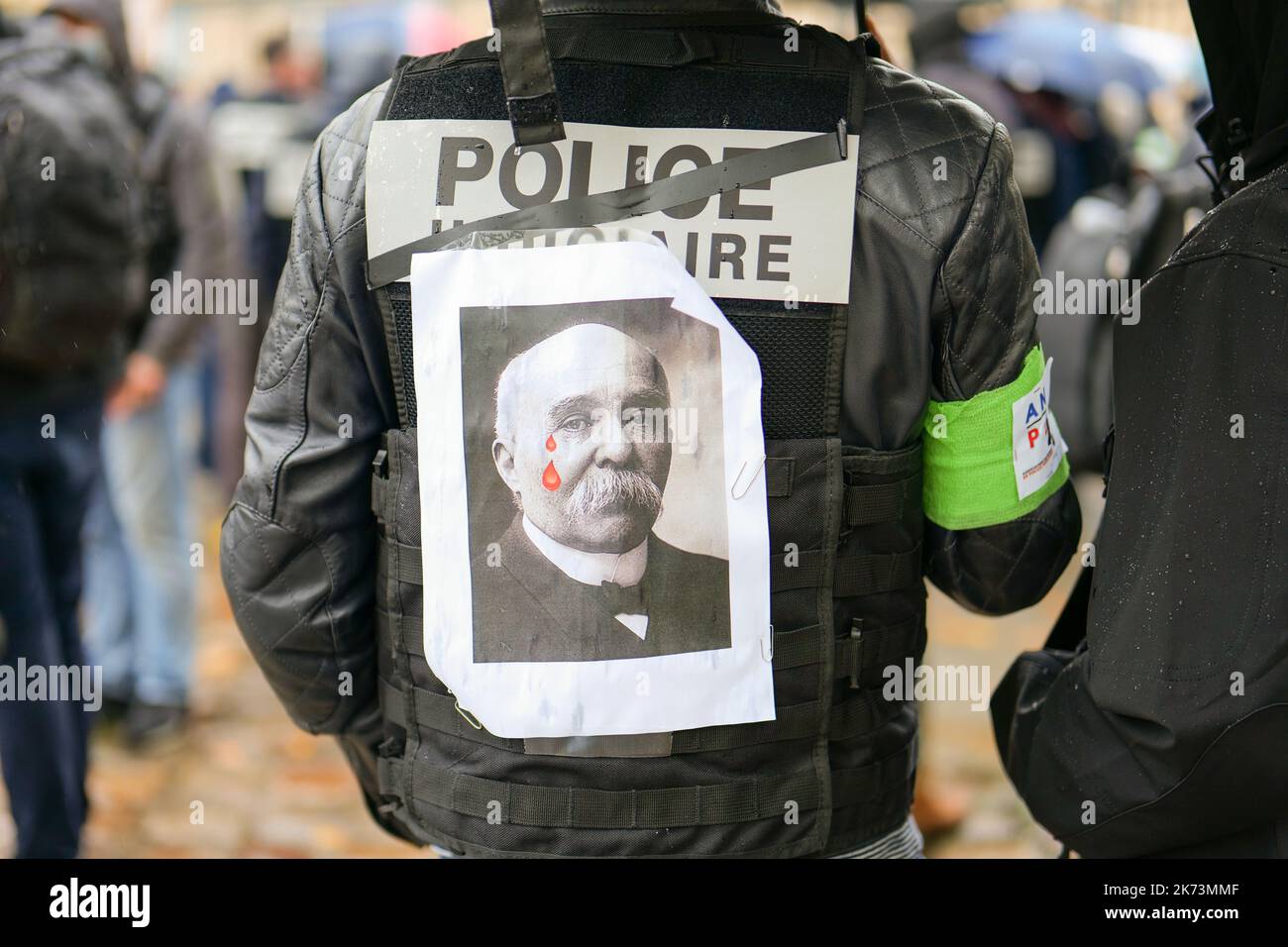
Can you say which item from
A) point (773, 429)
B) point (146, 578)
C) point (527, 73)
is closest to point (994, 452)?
point (773, 429)

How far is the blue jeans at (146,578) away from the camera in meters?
4.88

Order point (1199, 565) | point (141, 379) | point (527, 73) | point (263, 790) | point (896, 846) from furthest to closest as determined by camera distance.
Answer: point (141, 379)
point (263, 790)
point (896, 846)
point (527, 73)
point (1199, 565)

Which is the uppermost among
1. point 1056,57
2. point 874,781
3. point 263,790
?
point 1056,57

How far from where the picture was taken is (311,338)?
193 cm

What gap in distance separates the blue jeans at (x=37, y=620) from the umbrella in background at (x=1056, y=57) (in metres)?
5.51

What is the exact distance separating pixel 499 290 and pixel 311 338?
0.31 meters

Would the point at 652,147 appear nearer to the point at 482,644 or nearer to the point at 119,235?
the point at 482,644

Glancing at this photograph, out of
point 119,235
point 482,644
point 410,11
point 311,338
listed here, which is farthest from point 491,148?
point 410,11

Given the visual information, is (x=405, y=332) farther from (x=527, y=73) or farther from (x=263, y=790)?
(x=263, y=790)

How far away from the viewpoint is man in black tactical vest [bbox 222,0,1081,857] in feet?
5.88

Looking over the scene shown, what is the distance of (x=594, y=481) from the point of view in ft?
5.83

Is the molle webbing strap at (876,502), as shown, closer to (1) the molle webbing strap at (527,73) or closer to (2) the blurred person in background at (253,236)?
(1) the molle webbing strap at (527,73)

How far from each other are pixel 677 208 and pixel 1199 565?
30.0 inches

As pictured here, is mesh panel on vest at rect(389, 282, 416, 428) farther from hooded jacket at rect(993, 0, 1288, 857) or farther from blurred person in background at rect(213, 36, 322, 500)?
blurred person in background at rect(213, 36, 322, 500)
